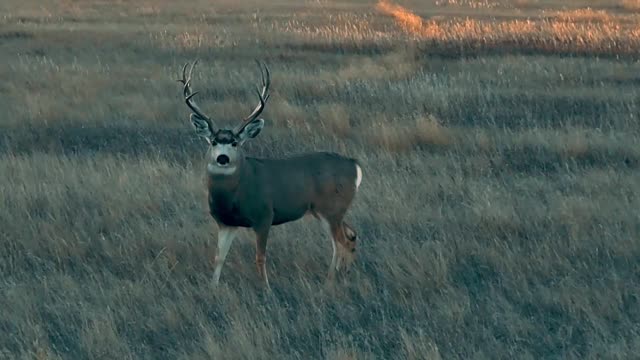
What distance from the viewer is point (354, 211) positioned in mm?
9383

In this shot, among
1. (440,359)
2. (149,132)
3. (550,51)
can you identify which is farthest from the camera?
(550,51)

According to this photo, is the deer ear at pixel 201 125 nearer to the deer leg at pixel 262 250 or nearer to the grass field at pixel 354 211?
the deer leg at pixel 262 250

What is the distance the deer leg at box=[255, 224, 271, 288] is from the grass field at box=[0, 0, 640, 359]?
0.14 meters

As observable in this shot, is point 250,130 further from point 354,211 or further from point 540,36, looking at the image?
point 540,36

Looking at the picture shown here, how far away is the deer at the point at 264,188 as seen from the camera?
710 centimetres

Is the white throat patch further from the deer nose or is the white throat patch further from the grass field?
the grass field

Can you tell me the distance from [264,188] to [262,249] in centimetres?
42

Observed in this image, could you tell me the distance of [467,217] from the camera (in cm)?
915

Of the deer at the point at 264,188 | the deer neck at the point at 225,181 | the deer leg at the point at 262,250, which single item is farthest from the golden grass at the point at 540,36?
the deer neck at the point at 225,181

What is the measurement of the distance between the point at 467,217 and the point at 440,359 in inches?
120

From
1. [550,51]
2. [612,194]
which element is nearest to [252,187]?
[612,194]

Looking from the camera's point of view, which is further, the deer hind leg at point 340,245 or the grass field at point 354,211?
the deer hind leg at point 340,245

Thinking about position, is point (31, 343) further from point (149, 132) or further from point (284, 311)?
point (149, 132)

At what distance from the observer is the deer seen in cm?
710
